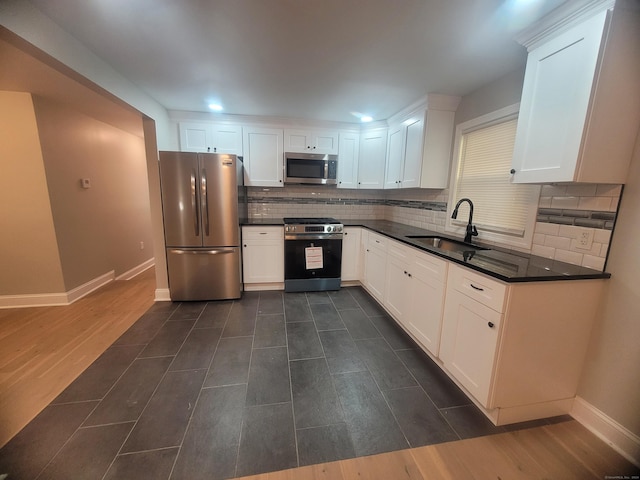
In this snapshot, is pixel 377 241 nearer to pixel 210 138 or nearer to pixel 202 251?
pixel 202 251

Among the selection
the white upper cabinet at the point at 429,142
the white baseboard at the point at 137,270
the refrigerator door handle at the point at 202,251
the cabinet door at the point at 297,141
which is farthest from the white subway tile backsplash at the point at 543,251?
the white baseboard at the point at 137,270

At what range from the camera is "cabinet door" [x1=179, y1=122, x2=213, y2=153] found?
330 centimetres

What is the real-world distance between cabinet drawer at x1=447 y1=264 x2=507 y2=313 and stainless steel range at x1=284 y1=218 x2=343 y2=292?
180 cm

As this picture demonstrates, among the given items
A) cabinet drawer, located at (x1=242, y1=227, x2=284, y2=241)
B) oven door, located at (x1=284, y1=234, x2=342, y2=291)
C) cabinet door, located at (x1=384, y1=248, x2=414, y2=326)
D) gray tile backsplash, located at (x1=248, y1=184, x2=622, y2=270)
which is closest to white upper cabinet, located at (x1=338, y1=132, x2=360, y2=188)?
gray tile backsplash, located at (x1=248, y1=184, x2=622, y2=270)

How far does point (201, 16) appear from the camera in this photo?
1516mm

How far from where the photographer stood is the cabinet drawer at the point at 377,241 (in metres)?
2.82

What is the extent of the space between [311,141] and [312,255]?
164 centimetres

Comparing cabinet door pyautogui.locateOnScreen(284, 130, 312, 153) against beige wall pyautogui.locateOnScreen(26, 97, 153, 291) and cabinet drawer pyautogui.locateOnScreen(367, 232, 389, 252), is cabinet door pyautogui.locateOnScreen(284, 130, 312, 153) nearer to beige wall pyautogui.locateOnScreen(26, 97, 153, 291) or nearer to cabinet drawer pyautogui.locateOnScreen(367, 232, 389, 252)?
cabinet drawer pyautogui.locateOnScreen(367, 232, 389, 252)

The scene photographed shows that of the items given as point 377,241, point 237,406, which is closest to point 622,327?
point 377,241

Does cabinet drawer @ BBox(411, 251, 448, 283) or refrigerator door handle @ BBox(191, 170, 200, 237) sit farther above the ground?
refrigerator door handle @ BBox(191, 170, 200, 237)

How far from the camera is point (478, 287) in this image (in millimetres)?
1542

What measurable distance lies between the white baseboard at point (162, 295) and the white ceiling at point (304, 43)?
2.24m

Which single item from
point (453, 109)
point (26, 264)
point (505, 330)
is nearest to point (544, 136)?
point (505, 330)

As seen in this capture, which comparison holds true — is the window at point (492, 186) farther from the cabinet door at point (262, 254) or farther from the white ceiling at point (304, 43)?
the cabinet door at point (262, 254)
